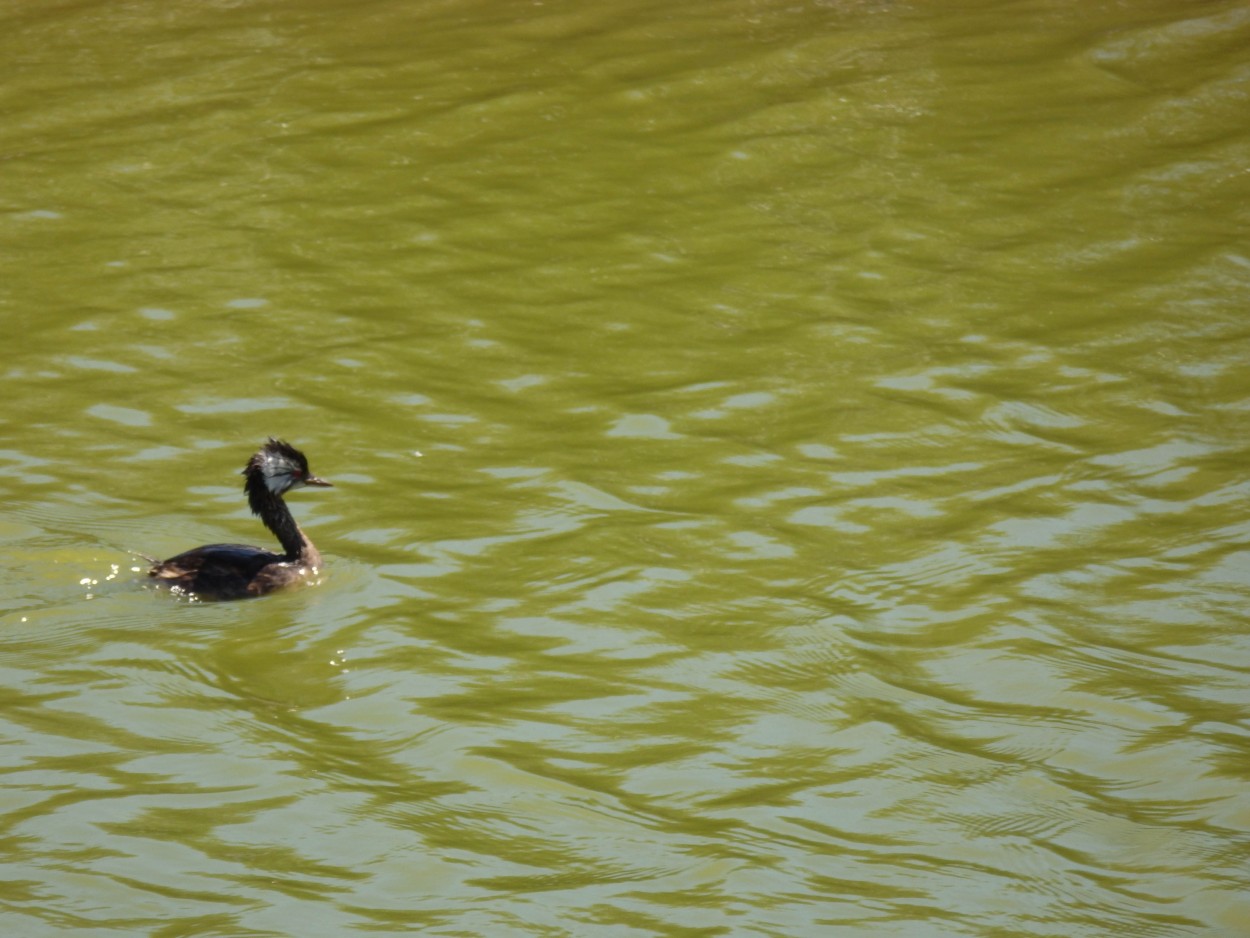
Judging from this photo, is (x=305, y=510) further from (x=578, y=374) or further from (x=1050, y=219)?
(x=1050, y=219)

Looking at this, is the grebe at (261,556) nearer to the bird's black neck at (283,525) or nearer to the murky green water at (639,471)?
the bird's black neck at (283,525)

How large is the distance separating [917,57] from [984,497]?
8.11 meters

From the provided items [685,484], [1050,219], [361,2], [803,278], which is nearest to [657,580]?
[685,484]

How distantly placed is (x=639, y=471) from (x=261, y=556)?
243 centimetres

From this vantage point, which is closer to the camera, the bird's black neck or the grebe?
the grebe

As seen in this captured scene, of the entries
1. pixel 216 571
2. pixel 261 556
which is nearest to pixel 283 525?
pixel 261 556

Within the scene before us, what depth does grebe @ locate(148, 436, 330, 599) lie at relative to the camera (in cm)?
989

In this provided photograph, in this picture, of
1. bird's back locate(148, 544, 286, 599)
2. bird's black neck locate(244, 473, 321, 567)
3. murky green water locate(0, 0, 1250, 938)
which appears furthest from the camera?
bird's black neck locate(244, 473, 321, 567)

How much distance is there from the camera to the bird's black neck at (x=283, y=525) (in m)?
10.2

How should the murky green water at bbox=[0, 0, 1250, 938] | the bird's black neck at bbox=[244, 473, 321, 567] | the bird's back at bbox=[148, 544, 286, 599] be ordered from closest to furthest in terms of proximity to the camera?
the murky green water at bbox=[0, 0, 1250, 938] < the bird's back at bbox=[148, 544, 286, 599] < the bird's black neck at bbox=[244, 473, 321, 567]

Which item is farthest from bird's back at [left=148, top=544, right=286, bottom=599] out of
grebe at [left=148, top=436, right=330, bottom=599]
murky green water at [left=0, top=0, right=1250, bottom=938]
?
murky green water at [left=0, top=0, right=1250, bottom=938]

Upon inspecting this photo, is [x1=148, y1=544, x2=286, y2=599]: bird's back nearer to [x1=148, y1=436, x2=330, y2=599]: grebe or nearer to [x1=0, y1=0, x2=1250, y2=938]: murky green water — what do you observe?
[x1=148, y1=436, x2=330, y2=599]: grebe

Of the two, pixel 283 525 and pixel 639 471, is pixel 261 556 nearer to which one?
pixel 283 525

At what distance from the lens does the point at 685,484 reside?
36.2ft
